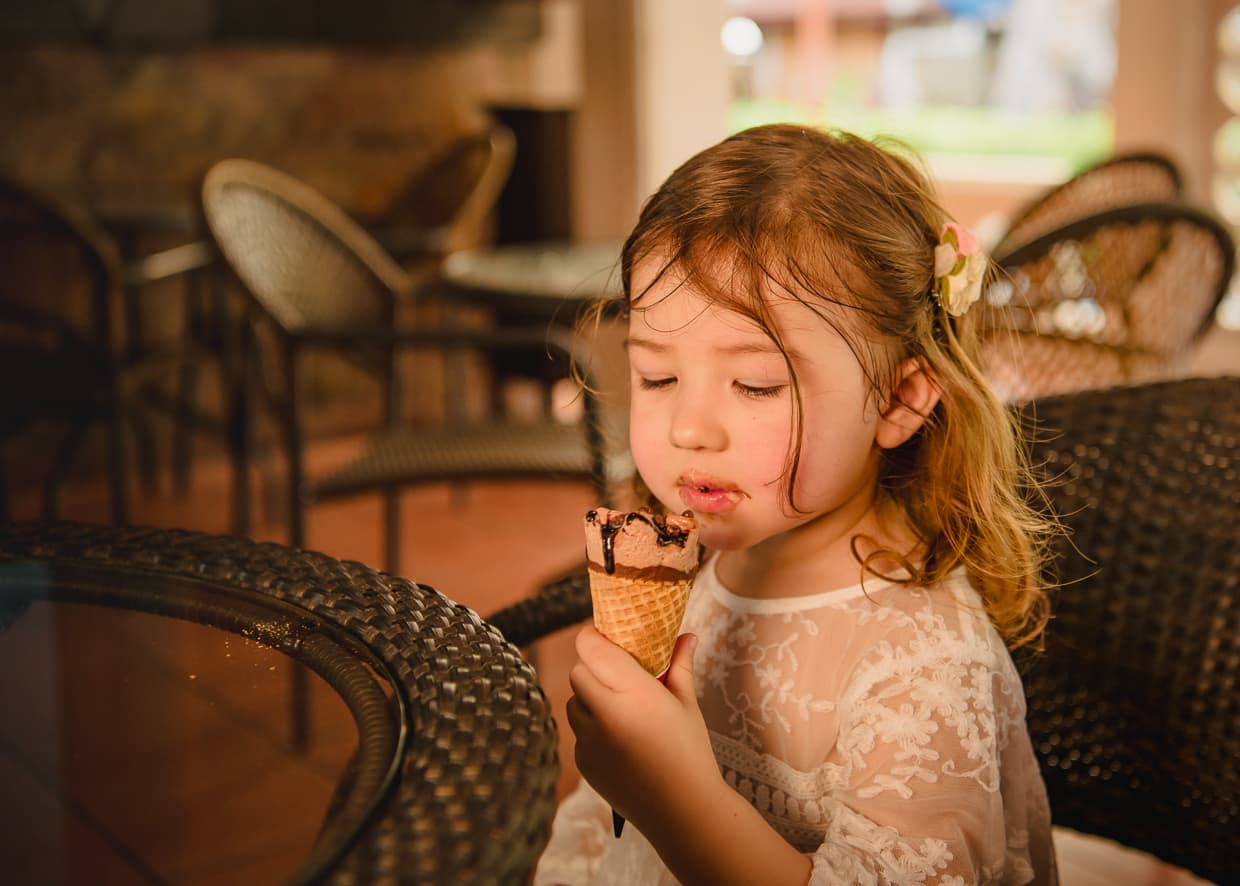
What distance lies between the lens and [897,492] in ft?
3.08

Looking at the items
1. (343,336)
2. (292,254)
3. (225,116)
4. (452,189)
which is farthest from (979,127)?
(343,336)

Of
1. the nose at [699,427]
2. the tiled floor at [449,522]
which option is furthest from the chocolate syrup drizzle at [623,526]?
the tiled floor at [449,522]

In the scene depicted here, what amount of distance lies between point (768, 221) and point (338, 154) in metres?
3.83

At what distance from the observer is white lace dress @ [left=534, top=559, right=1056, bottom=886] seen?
76 centimetres

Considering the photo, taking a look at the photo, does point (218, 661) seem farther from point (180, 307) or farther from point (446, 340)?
point (180, 307)

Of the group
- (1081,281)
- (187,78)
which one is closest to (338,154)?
(187,78)

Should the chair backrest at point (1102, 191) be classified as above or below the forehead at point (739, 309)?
above

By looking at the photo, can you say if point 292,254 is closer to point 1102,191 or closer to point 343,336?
point 343,336

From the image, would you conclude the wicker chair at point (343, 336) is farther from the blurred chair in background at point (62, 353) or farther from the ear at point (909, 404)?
the ear at point (909, 404)

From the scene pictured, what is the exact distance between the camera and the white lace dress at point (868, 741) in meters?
0.76

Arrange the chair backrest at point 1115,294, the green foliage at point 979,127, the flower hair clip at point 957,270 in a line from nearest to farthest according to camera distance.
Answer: the flower hair clip at point 957,270 < the chair backrest at point 1115,294 < the green foliage at point 979,127

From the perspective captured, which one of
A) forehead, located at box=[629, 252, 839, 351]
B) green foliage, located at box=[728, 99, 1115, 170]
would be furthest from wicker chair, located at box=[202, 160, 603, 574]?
green foliage, located at box=[728, 99, 1115, 170]

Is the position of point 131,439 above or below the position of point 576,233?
below

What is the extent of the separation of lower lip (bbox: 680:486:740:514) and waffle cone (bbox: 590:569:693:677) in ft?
0.34
